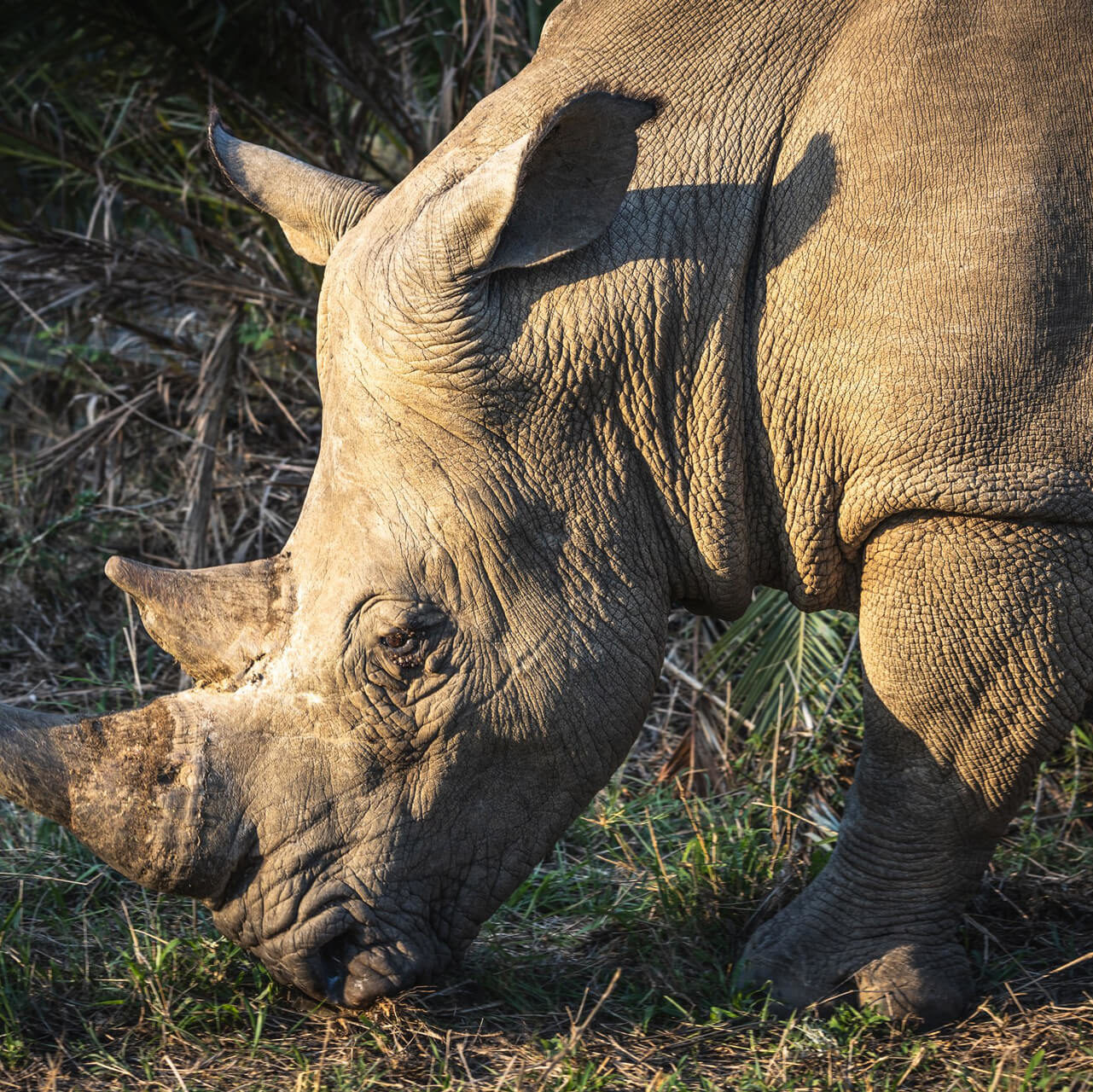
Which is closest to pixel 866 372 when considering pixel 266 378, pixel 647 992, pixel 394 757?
pixel 394 757

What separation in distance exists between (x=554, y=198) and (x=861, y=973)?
1987mm

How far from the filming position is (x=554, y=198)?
3262 mm

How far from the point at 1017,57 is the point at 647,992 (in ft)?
7.58

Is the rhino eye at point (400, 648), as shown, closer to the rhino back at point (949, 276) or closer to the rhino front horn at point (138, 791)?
the rhino front horn at point (138, 791)

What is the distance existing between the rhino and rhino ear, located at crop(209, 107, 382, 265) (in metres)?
0.29

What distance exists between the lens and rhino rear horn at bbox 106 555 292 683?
3.38 meters

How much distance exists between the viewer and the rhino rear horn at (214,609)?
338cm

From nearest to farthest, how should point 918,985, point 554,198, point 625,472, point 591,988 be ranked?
1. point 554,198
2. point 625,472
3. point 918,985
4. point 591,988

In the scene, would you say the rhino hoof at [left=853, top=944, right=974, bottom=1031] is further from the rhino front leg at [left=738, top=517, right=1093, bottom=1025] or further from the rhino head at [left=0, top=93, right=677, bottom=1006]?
the rhino head at [left=0, top=93, right=677, bottom=1006]

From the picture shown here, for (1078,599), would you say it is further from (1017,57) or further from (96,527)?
(96,527)

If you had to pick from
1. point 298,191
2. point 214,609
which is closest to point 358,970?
point 214,609

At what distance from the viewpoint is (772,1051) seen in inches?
132

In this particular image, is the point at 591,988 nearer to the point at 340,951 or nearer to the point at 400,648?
the point at 340,951

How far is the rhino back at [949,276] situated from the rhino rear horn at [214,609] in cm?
123
